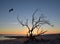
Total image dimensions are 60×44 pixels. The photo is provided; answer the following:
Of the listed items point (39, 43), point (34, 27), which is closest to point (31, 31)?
point (34, 27)

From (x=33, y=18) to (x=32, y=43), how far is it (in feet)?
12.9

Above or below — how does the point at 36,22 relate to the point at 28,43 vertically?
above

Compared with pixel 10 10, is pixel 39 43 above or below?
below

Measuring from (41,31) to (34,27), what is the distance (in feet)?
4.16

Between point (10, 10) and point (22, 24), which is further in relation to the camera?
point (22, 24)

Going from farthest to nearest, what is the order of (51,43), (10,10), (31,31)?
(31,31) < (51,43) < (10,10)

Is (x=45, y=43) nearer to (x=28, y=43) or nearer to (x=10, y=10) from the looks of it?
(x=28, y=43)

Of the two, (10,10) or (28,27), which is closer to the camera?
(10,10)

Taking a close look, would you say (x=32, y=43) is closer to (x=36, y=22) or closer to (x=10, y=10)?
(x=36, y=22)

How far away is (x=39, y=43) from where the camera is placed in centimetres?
2317

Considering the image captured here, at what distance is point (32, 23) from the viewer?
78.8 ft

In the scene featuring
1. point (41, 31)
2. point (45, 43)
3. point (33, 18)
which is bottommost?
point (45, 43)

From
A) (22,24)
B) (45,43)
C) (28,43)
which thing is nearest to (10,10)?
(22,24)

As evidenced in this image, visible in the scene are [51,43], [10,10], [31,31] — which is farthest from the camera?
[31,31]
